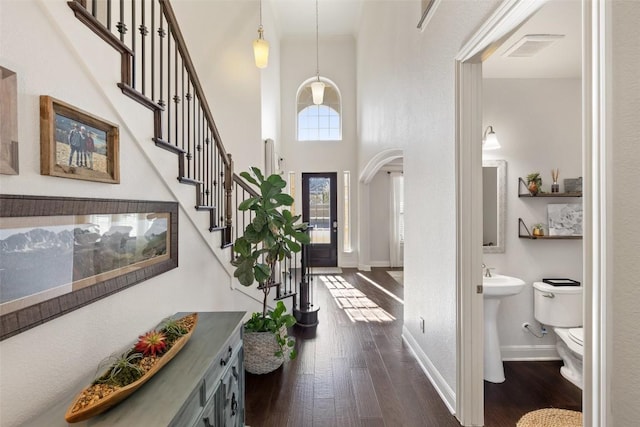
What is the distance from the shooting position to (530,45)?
2283mm

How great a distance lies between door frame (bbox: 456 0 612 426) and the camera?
915 millimetres

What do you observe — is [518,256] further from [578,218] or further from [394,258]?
[394,258]

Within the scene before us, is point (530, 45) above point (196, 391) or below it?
above

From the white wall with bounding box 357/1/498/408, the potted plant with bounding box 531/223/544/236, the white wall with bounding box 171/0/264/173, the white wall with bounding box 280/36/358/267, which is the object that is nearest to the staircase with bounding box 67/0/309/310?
the white wall with bounding box 171/0/264/173

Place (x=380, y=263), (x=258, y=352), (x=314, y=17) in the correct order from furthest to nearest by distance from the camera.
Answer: (x=380, y=263) < (x=314, y=17) < (x=258, y=352)

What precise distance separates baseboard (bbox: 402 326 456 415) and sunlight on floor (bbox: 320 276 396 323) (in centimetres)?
79

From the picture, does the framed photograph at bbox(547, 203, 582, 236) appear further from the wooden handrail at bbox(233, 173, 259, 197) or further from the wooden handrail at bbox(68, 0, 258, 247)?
the wooden handrail at bbox(68, 0, 258, 247)

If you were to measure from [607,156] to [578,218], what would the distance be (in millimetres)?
2496

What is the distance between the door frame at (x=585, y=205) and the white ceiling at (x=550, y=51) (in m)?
0.28

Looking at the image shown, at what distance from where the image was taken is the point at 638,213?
2.75 feet

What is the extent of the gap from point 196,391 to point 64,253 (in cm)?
68

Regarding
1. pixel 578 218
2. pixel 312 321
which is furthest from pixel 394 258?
pixel 578 218

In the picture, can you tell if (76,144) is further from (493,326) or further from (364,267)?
(364,267)

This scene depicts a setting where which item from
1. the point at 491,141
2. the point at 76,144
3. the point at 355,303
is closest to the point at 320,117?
the point at 355,303
